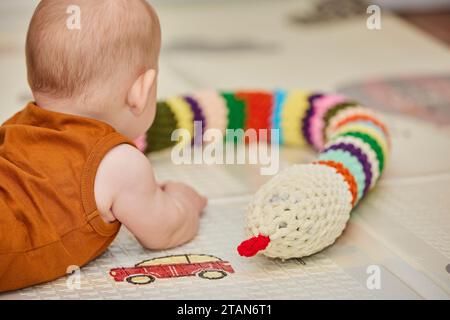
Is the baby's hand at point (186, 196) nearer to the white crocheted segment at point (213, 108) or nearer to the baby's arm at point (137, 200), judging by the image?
the baby's arm at point (137, 200)

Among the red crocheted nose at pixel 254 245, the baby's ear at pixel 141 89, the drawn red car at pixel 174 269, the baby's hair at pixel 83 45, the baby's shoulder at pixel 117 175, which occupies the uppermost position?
the baby's hair at pixel 83 45

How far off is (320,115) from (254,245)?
0.44 metres

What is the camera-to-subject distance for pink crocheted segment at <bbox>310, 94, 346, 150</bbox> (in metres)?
1.34

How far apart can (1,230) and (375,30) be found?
1.32 m

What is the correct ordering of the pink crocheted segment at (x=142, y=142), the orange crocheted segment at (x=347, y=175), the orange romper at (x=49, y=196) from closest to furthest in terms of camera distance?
the orange romper at (x=49, y=196)
the orange crocheted segment at (x=347, y=175)
the pink crocheted segment at (x=142, y=142)

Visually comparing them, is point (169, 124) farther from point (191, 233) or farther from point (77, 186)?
point (77, 186)

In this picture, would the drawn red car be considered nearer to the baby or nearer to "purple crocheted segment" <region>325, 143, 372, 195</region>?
the baby

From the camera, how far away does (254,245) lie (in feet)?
3.13

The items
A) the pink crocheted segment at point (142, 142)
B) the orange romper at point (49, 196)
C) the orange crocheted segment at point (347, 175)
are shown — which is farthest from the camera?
the pink crocheted segment at point (142, 142)

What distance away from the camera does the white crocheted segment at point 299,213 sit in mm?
960

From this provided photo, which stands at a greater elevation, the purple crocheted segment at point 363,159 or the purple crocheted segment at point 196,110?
the purple crocheted segment at point 196,110

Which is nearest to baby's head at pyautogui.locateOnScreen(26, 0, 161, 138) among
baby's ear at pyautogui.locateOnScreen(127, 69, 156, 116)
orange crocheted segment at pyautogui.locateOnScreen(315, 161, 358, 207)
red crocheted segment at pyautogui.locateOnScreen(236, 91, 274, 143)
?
baby's ear at pyautogui.locateOnScreen(127, 69, 156, 116)

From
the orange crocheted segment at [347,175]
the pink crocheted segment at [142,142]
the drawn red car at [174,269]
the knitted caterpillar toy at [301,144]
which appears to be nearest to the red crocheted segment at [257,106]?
the knitted caterpillar toy at [301,144]

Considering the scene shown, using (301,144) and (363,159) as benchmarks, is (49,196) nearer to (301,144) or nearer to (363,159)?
(363,159)
